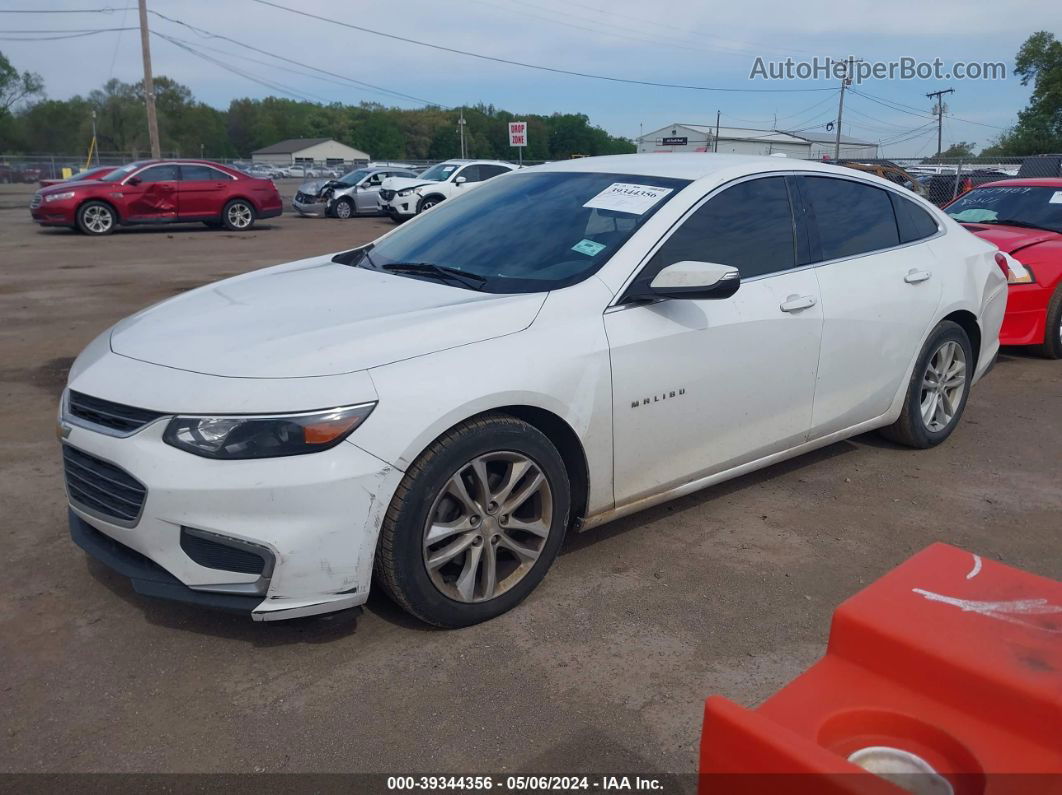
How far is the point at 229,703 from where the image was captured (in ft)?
9.07

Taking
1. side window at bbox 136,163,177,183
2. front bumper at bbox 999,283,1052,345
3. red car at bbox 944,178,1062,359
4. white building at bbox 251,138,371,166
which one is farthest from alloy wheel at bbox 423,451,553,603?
white building at bbox 251,138,371,166

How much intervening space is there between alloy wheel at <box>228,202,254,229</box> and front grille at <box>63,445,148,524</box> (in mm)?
18600

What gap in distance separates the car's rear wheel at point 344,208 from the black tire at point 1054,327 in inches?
808

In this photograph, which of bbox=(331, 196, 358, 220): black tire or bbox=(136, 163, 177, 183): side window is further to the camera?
bbox=(331, 196, 358, 220): black tire

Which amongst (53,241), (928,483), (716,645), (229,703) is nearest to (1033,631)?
(716,645)

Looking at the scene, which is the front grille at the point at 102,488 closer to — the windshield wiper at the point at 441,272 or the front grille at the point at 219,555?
the front grille at the point at 219,555

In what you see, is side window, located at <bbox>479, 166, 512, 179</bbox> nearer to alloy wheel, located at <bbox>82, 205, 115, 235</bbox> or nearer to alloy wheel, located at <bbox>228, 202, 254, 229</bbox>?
alloy wheel, located at <bbox>228, 202, 254, 229</bbox>

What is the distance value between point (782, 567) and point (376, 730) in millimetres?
1889

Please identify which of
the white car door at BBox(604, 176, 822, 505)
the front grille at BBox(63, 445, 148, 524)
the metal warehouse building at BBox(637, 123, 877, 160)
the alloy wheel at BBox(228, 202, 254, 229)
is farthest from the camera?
the metal warehouse building at BBox(637, 123, 877, 160)

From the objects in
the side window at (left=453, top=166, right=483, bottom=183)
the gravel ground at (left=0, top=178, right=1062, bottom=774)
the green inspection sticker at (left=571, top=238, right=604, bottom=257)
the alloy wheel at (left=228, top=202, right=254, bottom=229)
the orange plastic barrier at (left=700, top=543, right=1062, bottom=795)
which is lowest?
the gravel ground at (left=0, top=178, right=1062, bottom=774)

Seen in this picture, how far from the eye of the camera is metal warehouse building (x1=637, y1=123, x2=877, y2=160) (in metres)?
37.3

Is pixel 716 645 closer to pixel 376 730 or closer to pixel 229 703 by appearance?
pixel 376 730

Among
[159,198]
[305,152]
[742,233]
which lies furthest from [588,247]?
[305,152]

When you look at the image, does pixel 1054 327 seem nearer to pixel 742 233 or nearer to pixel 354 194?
pixel 742 233
